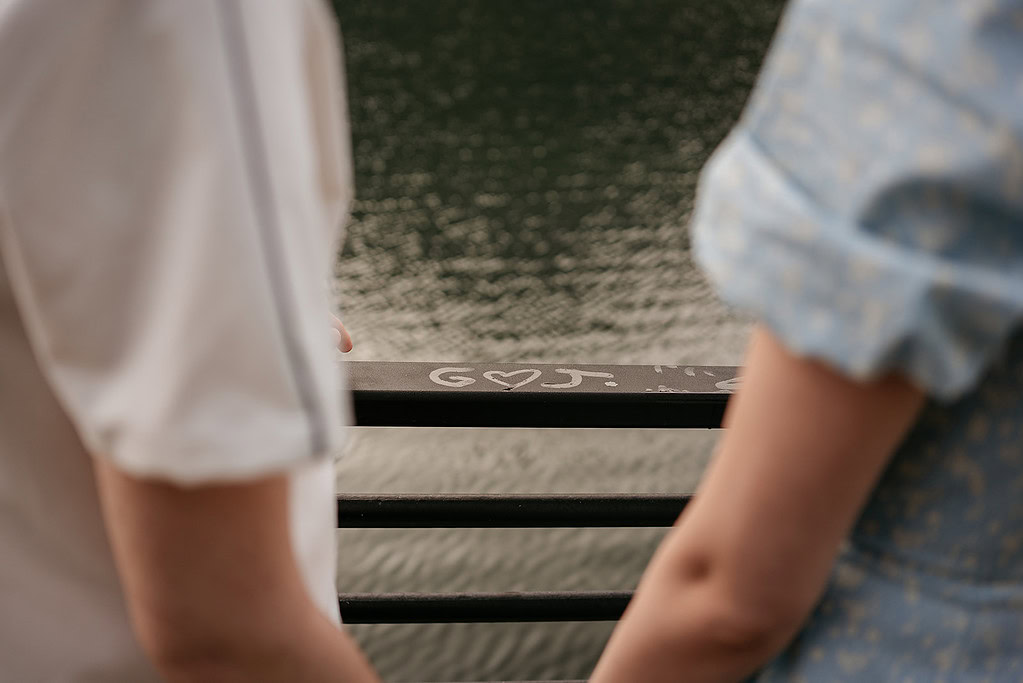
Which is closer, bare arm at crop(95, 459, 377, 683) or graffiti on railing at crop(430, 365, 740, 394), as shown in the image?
bare arm at crop(95, 459, 377, 683)

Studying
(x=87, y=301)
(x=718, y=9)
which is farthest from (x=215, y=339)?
(x=718, y=9)

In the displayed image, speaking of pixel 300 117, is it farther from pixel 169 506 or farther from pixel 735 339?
pixel 735 339

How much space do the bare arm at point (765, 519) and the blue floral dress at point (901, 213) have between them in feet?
0.06

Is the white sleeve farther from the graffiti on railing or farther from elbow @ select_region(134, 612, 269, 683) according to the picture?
the graffiti on railing

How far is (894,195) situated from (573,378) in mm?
495

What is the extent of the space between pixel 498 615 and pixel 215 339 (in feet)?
2.09

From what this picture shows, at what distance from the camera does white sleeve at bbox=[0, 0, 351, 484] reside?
324mm

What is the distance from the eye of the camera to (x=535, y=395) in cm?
79

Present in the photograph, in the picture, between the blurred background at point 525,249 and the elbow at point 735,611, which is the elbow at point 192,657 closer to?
the elbow at point 735,611

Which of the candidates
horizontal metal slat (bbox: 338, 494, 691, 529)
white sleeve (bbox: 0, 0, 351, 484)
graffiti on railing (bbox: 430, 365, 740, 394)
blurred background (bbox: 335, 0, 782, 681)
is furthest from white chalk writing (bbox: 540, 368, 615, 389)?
blurred background (bbox: 335, 0, 782, 681)

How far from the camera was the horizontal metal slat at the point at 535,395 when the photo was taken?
781 millimetres

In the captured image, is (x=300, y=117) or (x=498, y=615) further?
(x=498, y=615)

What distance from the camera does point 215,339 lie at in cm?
33

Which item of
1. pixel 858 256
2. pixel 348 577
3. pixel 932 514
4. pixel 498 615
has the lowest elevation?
pixel 348 577
